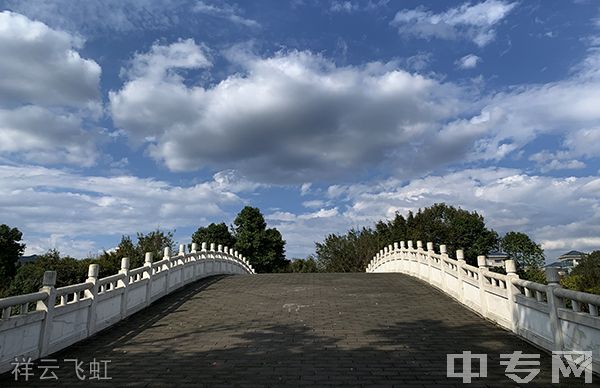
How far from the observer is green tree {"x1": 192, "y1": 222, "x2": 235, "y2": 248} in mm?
64094

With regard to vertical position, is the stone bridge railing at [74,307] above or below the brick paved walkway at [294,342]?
above

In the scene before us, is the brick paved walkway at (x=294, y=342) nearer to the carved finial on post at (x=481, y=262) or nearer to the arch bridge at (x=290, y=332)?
the arch bridge at (x=290, y=332)

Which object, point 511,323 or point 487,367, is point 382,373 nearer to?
point 487,367

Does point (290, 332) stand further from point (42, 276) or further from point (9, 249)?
point (9, 249)

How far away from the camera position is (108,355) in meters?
8.05

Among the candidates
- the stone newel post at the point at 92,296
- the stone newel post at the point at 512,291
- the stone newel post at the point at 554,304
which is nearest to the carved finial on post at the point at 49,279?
the stone newel post at the point at 92,296

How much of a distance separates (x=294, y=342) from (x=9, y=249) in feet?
187

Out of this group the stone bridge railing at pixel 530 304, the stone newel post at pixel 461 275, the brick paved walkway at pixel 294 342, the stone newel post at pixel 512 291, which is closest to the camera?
Answer: the brick paved walkway at pixel 294 342

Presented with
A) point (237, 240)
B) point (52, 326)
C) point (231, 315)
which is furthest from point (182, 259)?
point (237, 240)

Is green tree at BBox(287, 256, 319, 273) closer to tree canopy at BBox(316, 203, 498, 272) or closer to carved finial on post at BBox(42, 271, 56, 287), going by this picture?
tree canopy at BBox(316, 203, 498, 272)

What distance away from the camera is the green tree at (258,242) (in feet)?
199

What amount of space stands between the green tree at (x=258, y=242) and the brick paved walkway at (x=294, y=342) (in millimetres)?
46371

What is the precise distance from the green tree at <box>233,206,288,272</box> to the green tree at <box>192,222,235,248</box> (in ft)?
4.76

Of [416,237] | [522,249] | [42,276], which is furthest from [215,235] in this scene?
[522,249]
